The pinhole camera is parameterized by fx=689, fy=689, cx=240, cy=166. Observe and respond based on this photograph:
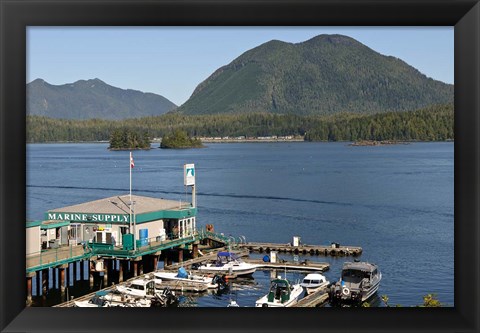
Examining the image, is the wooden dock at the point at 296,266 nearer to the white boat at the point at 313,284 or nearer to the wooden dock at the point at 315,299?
the white boat at the point at 313,284

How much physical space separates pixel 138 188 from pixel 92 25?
39755 mm

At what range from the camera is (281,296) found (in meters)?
13.2

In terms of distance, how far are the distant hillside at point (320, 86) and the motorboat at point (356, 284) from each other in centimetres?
14708

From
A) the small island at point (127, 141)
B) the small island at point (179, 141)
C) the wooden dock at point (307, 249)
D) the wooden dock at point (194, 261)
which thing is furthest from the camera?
the small island at point (179, 141)

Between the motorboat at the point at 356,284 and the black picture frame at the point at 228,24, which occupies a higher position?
the black picture frame at the point at 228,24

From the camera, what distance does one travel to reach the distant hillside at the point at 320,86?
551ft

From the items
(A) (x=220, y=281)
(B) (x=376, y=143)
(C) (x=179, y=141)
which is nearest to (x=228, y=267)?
(A) (x=220, y=281)

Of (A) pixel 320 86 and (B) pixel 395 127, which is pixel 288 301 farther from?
(A) pixel 320 86

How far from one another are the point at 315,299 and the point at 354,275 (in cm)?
147

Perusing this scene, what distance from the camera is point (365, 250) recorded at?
22109 mm

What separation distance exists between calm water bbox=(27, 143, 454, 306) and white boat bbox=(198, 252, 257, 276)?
0.32 metres

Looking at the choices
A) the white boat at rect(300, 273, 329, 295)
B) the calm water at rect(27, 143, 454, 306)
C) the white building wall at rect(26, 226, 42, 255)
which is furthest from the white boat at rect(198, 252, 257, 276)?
the white building wall at rect(26, 226, 42, 255)

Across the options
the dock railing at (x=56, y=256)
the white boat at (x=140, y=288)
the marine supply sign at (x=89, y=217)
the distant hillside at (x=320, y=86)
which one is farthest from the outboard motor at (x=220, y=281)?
the distant hillside at (x=320, y=86)

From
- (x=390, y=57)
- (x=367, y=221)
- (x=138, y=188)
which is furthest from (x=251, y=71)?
(x=367, y=221)
